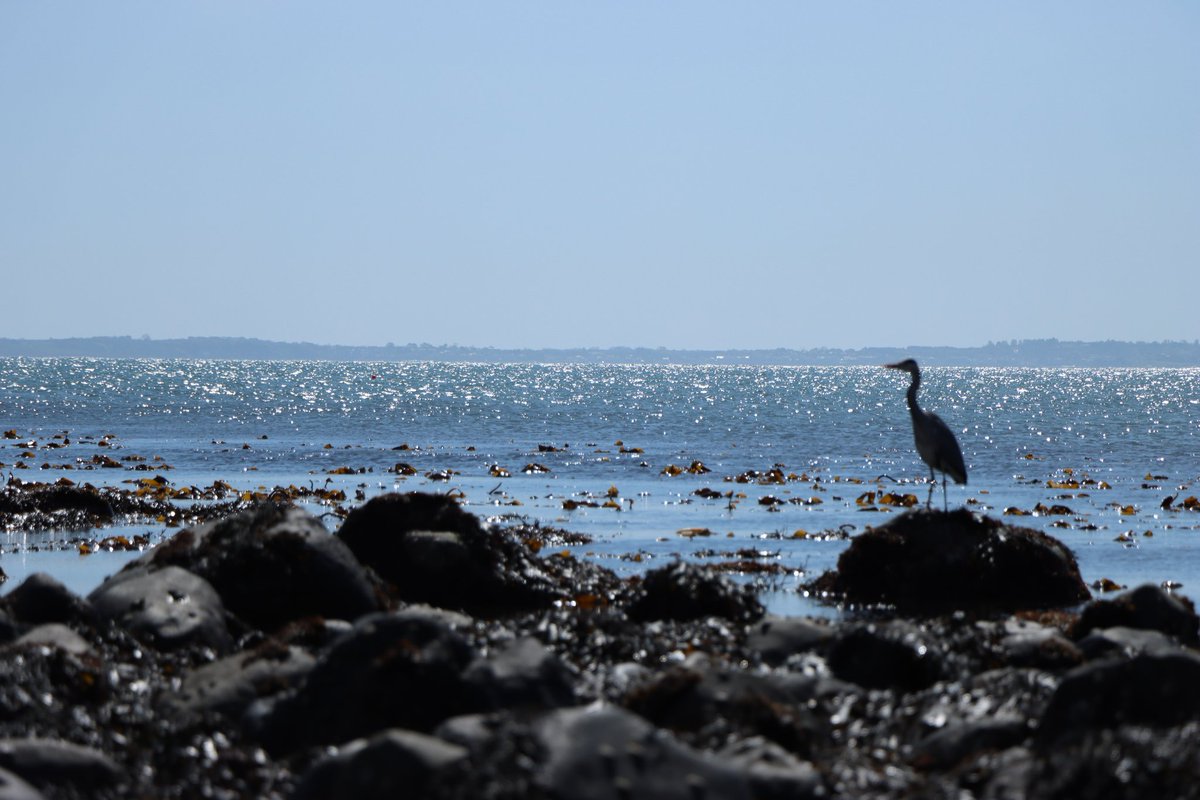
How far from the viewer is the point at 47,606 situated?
1198cm

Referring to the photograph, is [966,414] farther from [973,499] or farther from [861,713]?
[861,713]

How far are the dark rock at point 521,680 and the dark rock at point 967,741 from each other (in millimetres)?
2235

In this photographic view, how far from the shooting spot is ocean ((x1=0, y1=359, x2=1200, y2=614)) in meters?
21.2

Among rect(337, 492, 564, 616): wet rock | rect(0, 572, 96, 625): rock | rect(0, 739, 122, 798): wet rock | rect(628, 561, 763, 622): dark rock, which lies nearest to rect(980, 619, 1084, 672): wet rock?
rect(628, 561, 763, 622): dark rock

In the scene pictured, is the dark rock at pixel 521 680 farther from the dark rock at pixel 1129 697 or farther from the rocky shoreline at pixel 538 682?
the dark rock at pixel 1129 697

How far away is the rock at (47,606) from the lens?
1185 cm

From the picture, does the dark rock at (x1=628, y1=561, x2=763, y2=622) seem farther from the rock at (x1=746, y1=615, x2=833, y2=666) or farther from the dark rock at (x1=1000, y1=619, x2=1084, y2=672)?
the dark rock at (x1=1000, y1=619, x2=1084, y2=672)

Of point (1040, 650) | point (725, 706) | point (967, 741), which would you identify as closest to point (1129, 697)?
point (967, 741)

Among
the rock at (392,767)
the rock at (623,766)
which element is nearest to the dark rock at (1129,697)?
the rock at (623,766)

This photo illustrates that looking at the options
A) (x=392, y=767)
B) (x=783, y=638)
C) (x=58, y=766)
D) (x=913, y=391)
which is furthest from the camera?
(x=913, y=391)

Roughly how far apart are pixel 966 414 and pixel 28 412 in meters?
52.6

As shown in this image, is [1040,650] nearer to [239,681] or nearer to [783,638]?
[783,638]

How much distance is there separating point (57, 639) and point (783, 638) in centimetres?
575

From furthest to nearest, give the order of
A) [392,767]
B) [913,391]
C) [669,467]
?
[669,467] → [913,391] → [392,767]
